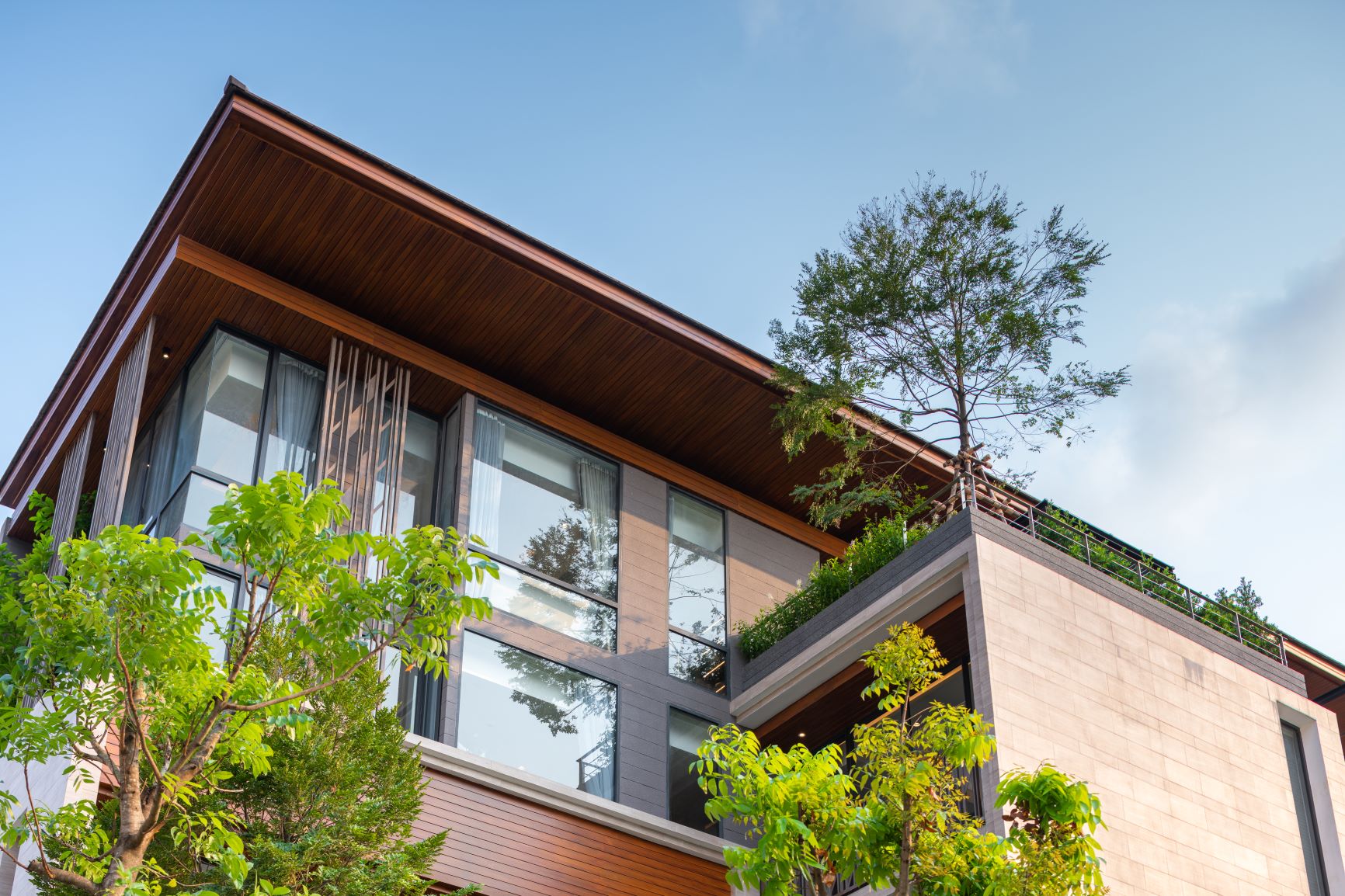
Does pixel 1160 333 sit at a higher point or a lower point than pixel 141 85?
higher

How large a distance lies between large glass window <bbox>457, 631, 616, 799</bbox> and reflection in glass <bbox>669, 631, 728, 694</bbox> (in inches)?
48.4

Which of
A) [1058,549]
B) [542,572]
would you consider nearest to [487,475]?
[542,572]

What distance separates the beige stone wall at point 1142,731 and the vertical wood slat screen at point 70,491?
9884 millimetres

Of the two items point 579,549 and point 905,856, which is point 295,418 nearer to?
point 579,549

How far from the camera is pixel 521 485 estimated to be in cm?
1616

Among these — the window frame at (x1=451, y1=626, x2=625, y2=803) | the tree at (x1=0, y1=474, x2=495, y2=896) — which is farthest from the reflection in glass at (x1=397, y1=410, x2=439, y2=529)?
the tree at (x1=0, y1=474, x2=495, y2=896)

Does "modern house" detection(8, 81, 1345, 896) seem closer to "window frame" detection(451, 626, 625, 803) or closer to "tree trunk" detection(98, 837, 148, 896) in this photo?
"window frame" detection(451, 626, 625, 803)

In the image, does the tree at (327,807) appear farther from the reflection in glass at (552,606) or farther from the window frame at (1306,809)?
the window frame at (1306,809)

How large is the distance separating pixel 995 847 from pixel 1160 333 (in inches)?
1220

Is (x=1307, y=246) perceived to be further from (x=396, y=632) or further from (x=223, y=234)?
(x=396, y=632)

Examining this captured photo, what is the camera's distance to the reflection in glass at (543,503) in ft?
51.5

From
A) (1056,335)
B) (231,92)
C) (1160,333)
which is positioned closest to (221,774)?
(231,92)

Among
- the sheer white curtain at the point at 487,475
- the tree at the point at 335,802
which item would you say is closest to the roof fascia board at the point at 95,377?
the sheer white curtain at the point at 487,475

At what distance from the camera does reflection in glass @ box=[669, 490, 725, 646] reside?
16.8 metres
